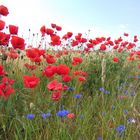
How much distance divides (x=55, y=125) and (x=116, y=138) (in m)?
0.53

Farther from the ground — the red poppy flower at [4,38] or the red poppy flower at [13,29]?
the red poppy flower at [13,29]

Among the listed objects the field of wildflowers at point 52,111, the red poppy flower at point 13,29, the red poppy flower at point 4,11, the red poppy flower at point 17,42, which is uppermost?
the red poppy flower at point 4,11

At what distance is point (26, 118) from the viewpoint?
9.09 feet

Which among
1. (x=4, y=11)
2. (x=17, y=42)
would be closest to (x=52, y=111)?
(x=17, y=42)

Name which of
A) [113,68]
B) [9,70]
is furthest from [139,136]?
[113,68]

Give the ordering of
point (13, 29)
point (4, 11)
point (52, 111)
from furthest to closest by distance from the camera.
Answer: point (4, 11), point (13, 29), point (52, 111)

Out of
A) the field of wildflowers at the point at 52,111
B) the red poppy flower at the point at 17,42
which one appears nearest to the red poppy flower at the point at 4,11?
the field of wildflowers at the point at 52,111

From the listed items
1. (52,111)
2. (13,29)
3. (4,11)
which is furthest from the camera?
(4,11)

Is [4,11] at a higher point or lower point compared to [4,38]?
higher

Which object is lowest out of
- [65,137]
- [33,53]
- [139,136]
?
[139,136]

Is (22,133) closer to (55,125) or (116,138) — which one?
(55,125)

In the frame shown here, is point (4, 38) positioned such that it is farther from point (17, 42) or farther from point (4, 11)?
point (4, 11)

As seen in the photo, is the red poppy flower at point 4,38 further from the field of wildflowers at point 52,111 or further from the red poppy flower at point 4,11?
the red poppy flower at point 4,11

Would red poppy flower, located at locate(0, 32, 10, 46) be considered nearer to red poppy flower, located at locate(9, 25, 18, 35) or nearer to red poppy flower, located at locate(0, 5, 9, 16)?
red poppy flower, located at locate(9, 25, 18, 35)
